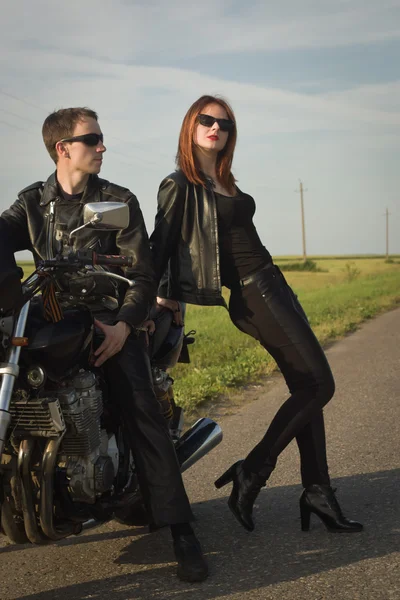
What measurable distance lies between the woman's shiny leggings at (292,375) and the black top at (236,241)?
0.25ft

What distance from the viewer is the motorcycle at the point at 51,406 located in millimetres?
3281

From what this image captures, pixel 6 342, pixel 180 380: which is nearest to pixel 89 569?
pixel 6 342

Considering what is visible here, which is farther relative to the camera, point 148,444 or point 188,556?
point 148,444

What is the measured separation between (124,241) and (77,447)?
1101mm

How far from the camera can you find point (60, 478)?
11.6ft

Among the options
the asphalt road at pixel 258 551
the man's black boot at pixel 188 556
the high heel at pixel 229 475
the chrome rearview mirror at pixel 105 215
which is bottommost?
the asphalt road at pixel 258 551

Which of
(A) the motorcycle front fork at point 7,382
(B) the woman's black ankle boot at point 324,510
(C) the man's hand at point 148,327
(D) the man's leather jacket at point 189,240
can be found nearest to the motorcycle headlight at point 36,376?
(A) the motorcycle front fork at point 7,382

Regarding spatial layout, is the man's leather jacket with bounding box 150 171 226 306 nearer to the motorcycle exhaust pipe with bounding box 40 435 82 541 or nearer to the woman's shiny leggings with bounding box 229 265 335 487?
the woman's shiny leggings with bounding box 229 265 335 487

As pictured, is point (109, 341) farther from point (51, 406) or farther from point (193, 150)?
point (193, 150)

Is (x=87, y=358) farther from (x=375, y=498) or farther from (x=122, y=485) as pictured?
(x=375, y=498)

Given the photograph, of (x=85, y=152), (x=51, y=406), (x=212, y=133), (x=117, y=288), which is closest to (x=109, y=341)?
(x=117, y=288)

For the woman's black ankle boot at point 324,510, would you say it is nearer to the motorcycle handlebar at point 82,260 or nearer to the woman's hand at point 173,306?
the woman's hand at point 173,306

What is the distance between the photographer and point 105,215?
10.9 feet

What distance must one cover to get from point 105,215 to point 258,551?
5.87 ft
